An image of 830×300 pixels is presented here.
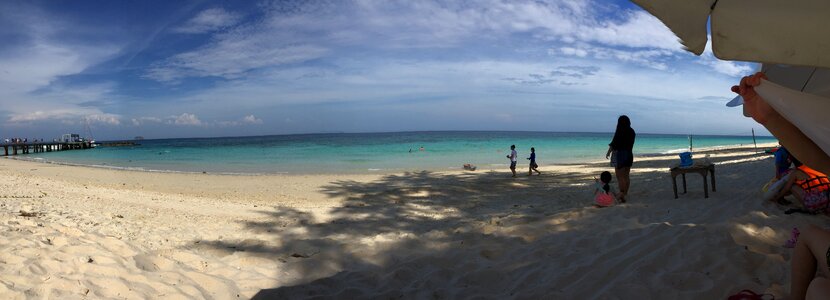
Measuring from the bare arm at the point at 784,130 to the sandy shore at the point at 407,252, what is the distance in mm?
1058

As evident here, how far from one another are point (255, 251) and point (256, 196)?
6.76 m

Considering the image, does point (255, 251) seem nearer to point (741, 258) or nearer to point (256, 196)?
point (741, 258)

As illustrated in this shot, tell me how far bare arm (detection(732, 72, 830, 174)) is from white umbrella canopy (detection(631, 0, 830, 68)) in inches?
30.8

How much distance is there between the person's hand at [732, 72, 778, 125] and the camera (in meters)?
2.39

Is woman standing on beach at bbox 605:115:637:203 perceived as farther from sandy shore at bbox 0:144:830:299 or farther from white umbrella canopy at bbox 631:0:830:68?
white umbrella canopy at bbox 631:0:830:68

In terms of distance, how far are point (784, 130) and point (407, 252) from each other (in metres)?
3.57

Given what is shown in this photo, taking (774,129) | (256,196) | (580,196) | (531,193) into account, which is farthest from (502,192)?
(774,129)

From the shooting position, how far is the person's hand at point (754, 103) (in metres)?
2.39

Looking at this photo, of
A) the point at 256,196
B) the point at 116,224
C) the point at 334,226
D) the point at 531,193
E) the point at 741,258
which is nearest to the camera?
the point at 741,258

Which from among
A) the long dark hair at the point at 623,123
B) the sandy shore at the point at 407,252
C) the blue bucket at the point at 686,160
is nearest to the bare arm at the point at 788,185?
the sandy shore at the point at 407,252

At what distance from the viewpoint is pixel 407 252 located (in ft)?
16.5

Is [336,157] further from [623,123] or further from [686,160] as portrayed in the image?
[686,160]

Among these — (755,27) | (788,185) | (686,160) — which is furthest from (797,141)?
(686,160)

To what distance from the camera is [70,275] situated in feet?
11.8
